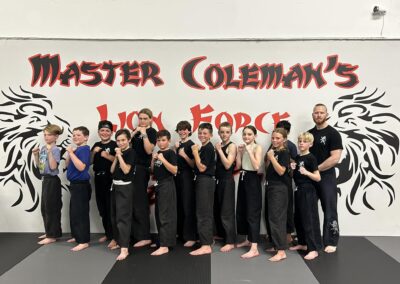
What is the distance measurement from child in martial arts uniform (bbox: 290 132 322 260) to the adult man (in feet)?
0.56

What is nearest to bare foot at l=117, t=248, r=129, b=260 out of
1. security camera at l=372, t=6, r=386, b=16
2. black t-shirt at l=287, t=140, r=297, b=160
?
black t-shirt at l=287, t=140, r=297, b=160

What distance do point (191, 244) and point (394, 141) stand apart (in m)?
2.78

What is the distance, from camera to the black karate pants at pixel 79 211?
11.2 ft

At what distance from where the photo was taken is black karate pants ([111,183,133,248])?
125 inches

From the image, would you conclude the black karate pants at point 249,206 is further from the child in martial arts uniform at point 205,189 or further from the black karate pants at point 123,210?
the black karate pants at point 123,210

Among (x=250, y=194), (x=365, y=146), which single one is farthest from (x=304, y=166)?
(x=365, y=146)

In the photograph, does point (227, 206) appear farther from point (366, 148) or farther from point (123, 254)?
point (366, 148)

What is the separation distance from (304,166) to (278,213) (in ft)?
1.82

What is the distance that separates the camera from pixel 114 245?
3.44 meters

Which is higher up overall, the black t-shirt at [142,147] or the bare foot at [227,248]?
the black t-shirt at [142,147]

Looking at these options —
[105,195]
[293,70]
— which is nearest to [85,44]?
[105,195]

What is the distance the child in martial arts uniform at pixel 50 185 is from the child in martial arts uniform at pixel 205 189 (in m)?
1.60

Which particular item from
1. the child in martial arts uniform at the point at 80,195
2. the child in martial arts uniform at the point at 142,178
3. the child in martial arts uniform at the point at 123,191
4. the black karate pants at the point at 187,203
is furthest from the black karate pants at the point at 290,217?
the child in martial arts uniform at the point at 80,195

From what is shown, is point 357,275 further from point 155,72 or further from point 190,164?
point 155,72
